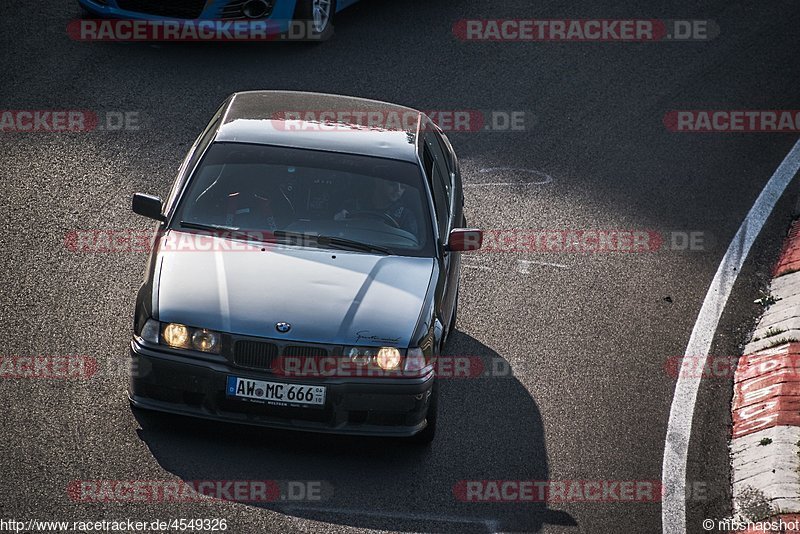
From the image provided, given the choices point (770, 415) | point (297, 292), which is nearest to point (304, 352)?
point (297, 292)

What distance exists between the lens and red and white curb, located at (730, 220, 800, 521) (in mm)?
6965

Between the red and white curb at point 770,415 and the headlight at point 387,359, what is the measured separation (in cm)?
221

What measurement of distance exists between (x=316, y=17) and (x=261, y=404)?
7464mm

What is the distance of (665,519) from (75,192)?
574 centimetres

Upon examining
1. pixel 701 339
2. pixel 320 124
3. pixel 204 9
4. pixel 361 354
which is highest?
pixel 204 9

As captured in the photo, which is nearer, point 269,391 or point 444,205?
point 269,391

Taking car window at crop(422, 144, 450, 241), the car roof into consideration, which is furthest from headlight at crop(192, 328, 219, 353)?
car window at crop(422, 144, 450, 241)

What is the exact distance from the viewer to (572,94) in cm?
1305

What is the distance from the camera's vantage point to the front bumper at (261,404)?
6.63 meters

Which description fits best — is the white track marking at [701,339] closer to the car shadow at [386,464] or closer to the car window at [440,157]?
the car shadow at [386,464]

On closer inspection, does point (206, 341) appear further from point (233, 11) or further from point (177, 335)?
point (233, 11)

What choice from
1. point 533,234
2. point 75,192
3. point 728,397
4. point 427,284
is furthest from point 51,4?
point 728,397

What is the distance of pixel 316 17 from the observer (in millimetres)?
13172

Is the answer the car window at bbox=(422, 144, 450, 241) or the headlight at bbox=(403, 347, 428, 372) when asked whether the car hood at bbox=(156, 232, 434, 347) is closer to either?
the headlight at bbox=(403, 347, 428, 372)
